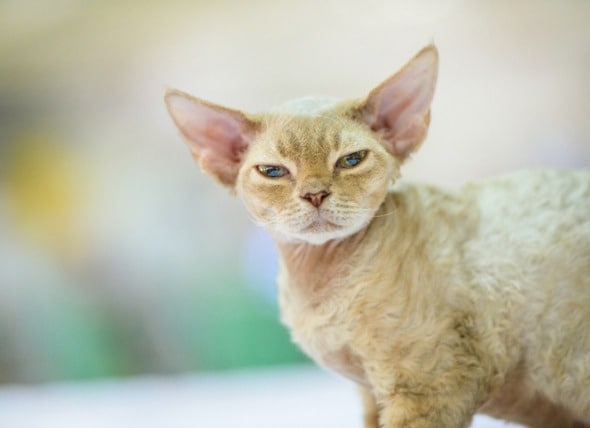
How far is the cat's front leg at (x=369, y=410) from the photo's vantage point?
46.3 inches

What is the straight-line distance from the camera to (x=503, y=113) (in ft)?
5.76

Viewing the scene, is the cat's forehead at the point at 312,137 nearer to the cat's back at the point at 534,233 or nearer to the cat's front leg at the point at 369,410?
the cat's back at the point at 534,233

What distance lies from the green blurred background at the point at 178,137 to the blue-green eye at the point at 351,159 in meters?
0.70

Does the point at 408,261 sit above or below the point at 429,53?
below

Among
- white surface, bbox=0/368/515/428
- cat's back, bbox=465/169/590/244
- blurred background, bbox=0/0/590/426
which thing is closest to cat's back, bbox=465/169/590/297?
cat's back, bbox=465/169/590/244

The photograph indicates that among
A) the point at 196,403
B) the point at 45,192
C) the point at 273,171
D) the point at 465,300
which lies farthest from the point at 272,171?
the point at 45,192

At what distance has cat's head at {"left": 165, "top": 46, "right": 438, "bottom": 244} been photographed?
0.98 meters

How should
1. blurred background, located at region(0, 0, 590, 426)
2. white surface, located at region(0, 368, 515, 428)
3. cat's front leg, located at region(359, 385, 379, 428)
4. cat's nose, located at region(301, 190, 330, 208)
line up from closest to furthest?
1. cat's nose, located at region(301, 190, 330, 208)
2. cat's front leg, located at region(359, 385, 379, 428)
3. white surface, located at region(0, 368, 515, 428)
4. blurred background, located at region(0, 0, 590, 426)

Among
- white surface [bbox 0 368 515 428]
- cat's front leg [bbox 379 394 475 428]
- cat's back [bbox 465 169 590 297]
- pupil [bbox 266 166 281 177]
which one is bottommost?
white surface [bbox 0 368 515 428]

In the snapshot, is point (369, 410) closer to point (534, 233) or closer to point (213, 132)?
point (534, 233)

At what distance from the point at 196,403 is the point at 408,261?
80 cm

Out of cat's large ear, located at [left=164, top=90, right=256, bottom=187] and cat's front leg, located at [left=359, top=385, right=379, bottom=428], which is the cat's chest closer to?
cat's front leg, located at [left=359, top=385, right=379, bottom=428]

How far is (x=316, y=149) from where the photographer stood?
988 mm

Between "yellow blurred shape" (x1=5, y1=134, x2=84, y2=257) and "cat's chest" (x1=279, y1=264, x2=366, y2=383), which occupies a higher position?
"yellow blurred shape" (x1=5, y1=134, x2=84, y2=257)
